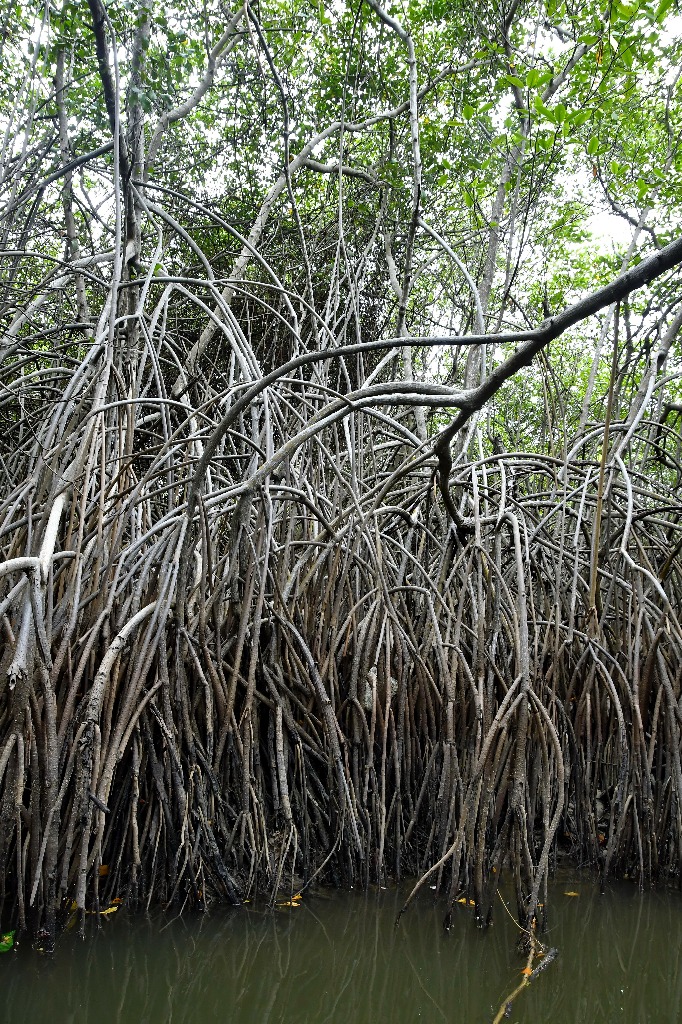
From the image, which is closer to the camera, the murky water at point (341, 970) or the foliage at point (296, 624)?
the murky water at point (341, 970)

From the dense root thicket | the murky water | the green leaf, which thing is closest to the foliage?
Result: the dense root thicket

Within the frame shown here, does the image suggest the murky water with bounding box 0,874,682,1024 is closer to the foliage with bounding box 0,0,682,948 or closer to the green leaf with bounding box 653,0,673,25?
the foliage with bounding box 0,0,682,948

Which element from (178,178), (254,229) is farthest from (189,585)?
(178,178)

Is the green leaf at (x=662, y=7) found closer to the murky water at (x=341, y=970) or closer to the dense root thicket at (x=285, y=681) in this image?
the dense root thicket at (x=285, y=681)

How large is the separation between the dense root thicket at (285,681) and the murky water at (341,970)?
122 mm

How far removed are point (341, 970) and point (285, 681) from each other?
3.09 feet

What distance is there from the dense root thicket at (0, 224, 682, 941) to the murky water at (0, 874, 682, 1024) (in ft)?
0.40

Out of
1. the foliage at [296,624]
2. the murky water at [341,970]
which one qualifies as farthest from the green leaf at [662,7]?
the murky water at [341,970]

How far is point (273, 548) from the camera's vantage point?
3012 millimetres

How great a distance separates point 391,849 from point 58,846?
4.20 ft

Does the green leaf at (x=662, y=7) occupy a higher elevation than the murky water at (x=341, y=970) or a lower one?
higher

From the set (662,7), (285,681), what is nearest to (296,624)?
(285,681)

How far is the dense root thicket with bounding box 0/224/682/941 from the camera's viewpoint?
231 cm

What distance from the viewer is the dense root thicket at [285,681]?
231 centimetres
